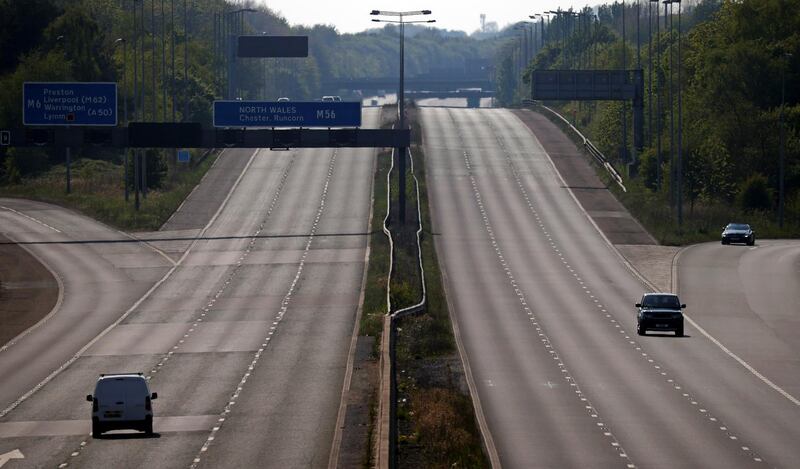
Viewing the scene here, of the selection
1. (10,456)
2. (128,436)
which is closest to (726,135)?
(128,436)

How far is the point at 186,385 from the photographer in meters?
49.0

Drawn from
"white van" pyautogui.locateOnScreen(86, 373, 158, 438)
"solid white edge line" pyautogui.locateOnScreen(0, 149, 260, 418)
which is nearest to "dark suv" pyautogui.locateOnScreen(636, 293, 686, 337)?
"solid white edge line" pyautogui.locateOnScreen(0, 149, 260, 418)

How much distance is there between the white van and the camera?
37.7 meters

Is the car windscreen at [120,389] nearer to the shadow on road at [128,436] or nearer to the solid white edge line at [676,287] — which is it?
the shadow on road at [128,436]

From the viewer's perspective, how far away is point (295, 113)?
96.6 meters

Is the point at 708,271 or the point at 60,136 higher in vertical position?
the point at 60,136

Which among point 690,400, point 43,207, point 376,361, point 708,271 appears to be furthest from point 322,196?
point 690,400

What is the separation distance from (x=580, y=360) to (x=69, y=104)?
4937 cm

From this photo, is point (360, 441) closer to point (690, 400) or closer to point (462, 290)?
point (690, 400)

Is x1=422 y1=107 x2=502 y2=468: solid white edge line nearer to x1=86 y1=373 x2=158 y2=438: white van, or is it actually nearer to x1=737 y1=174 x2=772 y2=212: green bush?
Answer: x1=86 y1=373 x2=158 y2=438: white van

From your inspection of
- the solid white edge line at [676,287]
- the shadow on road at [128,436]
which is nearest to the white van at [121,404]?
the shadow on road at [128,436]

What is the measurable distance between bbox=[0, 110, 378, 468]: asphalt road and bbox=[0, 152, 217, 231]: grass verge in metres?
2.71

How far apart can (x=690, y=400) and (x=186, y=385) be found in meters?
16.5

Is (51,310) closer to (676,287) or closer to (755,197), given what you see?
(676,287)
